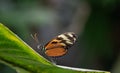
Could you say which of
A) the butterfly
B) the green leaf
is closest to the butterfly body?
the butterfly

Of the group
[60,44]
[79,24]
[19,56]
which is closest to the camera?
[19,56]

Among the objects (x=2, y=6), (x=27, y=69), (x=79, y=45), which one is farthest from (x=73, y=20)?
(x=27, y=69)

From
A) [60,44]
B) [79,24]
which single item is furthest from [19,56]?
[79,24]

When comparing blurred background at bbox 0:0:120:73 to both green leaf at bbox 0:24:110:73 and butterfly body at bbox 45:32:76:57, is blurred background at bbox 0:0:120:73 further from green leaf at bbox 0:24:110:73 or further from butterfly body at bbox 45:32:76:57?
green leaf at bbox 0:24:110:73

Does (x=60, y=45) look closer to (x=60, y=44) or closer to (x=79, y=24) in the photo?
(x=60, y=44)

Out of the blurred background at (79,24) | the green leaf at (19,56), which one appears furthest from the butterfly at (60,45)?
the blurred background at (79,24)

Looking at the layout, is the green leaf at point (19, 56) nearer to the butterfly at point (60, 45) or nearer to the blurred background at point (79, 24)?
the butterfly at point (60, 45)

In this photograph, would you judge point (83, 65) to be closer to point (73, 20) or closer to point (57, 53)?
point (73, 20)
